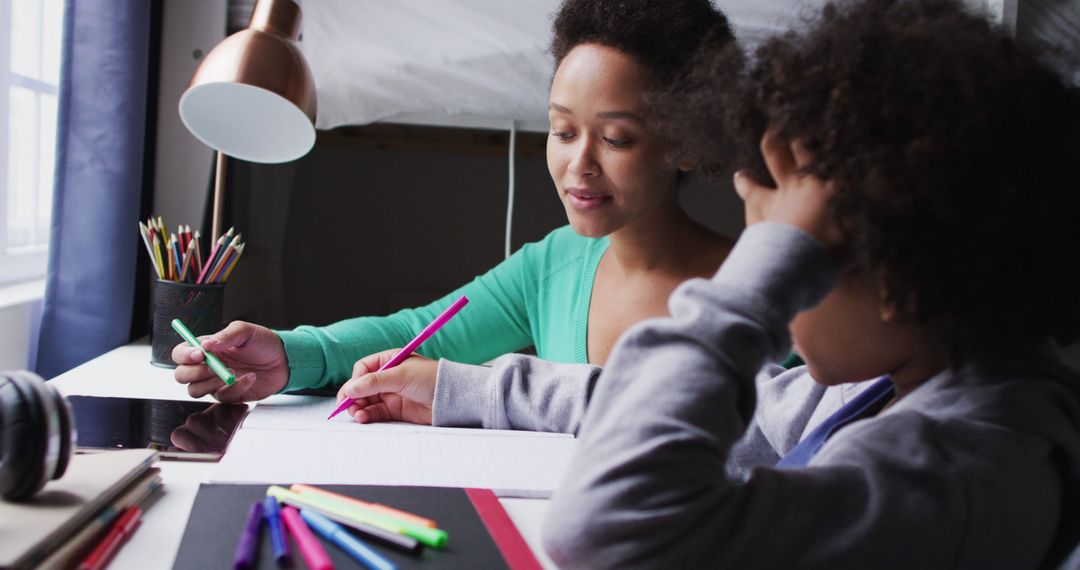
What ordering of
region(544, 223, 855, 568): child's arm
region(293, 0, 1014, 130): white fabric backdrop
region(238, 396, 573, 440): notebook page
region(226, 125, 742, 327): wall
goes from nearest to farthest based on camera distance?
region(544, 223, 855, 568): child's arm < region(238, 396, 573, 440): notebook page < region(293, 0, 1014, 130): white fabric backdrop < region(226, 125, 742, 327): wall

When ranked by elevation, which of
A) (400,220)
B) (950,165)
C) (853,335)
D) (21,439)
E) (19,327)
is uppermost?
(950,165)

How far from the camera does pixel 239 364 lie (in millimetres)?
983

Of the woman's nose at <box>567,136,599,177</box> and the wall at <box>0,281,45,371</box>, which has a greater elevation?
the woman's nose at <box>567,136,599,177</box>

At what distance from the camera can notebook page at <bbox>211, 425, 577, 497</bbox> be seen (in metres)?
0.66

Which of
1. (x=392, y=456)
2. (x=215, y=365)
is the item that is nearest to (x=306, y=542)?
(x=392, y=456)

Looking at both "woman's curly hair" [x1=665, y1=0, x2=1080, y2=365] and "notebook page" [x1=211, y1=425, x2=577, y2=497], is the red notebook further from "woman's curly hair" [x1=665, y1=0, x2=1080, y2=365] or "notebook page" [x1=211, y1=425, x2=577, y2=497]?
"woman's curly hair" [x1=665, y1=0, x2=1080, y2=365]

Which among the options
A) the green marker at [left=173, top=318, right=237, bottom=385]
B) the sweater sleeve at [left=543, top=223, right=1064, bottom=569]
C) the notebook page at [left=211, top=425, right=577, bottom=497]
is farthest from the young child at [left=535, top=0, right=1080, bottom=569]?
the green marker at [left=173, top=318, right=237, bottom=385]

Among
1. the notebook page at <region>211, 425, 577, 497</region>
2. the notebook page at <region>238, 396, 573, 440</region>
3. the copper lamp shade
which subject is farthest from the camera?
the copper lamp shade

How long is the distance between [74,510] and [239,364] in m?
0.49

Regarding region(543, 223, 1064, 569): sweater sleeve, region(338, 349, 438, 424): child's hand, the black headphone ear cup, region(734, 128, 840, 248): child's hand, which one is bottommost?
region(338, 349, 438, 424): child's hand

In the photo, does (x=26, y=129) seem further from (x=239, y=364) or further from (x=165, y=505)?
(x=165, y=505)

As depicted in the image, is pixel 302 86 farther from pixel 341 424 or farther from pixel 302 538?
pixel 302 538

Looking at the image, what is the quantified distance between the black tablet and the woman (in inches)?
1.8

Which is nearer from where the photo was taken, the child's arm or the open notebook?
the child's arm
